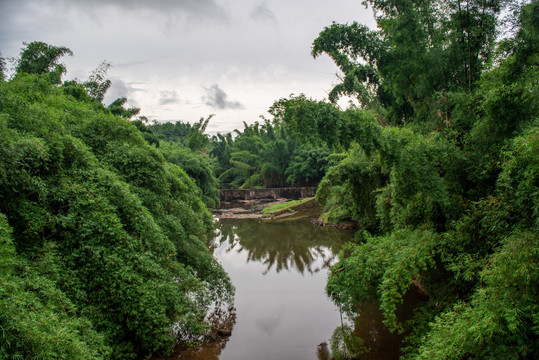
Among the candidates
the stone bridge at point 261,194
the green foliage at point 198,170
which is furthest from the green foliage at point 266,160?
the green foliage at point 198,170

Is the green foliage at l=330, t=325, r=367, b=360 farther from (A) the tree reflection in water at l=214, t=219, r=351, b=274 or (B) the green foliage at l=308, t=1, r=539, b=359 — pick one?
(A) the tree reflection in water at l=214, t=219, r=351, b=274

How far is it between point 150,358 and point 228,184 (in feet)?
118

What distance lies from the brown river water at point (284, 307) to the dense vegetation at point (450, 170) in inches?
30.4

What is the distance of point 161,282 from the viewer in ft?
18.4

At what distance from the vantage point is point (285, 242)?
16.4m

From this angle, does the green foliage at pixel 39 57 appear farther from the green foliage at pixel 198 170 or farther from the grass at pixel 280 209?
the grass at pixel 280 209

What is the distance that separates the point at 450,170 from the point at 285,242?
1124cm

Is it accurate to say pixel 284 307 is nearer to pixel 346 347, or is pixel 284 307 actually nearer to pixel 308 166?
pixel 346 347

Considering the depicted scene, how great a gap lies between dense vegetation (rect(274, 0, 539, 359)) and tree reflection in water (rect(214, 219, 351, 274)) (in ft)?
17.9

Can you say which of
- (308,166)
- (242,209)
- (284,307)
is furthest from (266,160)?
(284,307)

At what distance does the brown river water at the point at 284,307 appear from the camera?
6750mm

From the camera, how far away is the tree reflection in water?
43.3ft

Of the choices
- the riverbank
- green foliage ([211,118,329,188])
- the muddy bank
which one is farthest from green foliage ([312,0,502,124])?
green foliage ([211,118,329,188])

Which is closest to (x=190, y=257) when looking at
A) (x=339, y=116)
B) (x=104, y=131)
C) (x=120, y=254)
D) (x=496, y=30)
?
(x=120, y=254)
